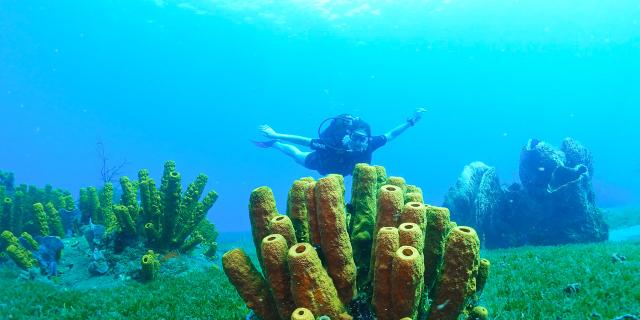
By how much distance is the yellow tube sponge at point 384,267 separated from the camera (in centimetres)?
246

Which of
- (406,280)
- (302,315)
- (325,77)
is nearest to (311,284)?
(302,315)

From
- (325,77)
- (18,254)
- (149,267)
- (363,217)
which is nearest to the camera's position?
(363,217)

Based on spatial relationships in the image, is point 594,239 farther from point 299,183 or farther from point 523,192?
point 299,183

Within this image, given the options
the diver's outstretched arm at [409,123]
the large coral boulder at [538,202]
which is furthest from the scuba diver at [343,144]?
the large coral boulder at [538,202]

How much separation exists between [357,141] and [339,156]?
0.78 meters

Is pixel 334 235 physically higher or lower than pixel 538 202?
lower

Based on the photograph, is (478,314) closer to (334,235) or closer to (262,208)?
(334,235)

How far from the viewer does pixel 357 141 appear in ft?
40.6

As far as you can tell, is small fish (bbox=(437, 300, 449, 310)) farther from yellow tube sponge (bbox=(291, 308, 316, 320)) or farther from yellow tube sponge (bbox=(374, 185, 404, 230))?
yellow tube sponge (bbox=(291, 308, 316, 320))

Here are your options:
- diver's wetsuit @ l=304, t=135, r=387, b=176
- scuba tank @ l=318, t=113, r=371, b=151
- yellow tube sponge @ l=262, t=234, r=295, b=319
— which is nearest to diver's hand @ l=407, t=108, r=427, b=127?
diver's wetsuit @ l=304, t=135, r=387, b=176

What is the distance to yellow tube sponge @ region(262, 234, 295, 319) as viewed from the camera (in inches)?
105

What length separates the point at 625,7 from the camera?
79188 mm

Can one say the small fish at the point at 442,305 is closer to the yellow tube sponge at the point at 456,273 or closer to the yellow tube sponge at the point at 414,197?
the yellow tube sponge at the point at 456,273

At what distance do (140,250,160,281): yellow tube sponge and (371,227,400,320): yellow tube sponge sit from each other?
4816 millimetres
